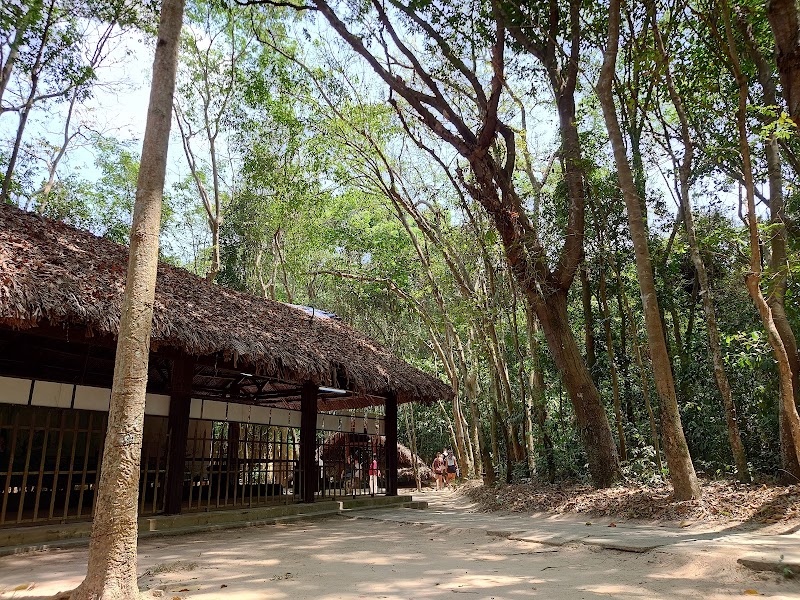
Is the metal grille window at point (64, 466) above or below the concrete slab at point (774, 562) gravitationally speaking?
above

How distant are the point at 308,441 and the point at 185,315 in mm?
3215

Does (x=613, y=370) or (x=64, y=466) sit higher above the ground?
(x=613, y=370)

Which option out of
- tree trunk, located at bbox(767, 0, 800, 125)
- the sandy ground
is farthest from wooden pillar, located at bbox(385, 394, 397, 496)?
tree trunk, located at bbox(767, 0, 800, 125)

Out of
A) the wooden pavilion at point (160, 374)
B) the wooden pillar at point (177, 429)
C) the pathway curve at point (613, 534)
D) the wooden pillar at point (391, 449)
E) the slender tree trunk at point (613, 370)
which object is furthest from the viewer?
the wooden pillar at point (391, 449)

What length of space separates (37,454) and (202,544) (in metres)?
4.37

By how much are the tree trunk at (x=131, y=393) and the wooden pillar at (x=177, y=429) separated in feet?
11.4

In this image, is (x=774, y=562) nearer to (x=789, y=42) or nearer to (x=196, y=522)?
(x=789, y=42)

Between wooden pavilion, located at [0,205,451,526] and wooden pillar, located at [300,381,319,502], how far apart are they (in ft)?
0.07

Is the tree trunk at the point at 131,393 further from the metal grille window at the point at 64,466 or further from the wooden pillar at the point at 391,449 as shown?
the wooden pillar at the point at 391,449

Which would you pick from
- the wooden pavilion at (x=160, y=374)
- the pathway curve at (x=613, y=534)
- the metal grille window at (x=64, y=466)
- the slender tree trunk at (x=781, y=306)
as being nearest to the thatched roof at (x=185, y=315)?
the wooden pavilion at (x=160, y=374)

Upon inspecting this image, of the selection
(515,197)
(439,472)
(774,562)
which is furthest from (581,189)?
(439,472)

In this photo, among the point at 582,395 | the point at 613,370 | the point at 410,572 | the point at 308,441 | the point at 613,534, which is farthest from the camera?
the point at 613,370

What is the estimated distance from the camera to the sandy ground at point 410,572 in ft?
10.9

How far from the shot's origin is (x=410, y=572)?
4.03m
